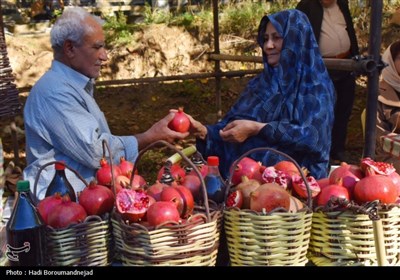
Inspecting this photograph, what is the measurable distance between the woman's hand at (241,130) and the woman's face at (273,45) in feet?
1.24

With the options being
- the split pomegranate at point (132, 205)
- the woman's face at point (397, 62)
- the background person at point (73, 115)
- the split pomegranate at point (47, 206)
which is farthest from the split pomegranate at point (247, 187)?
the woman's face at point (397, 62)

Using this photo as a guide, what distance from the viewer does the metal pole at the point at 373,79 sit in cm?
316

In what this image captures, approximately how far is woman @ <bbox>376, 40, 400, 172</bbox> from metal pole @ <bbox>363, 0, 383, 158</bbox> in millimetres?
448

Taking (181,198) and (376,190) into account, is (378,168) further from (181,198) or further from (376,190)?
(181,198)

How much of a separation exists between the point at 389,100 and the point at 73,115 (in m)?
2.23

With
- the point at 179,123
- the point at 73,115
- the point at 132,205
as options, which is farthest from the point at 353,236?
the point at 73,115

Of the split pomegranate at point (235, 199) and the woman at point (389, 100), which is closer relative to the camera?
the split pomegranate at point (235, 199)

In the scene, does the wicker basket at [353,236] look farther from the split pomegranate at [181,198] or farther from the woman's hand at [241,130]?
the woman's hand at [241,130]

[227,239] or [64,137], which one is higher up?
[64,137]

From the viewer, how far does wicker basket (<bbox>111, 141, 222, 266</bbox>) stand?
1.73 m
